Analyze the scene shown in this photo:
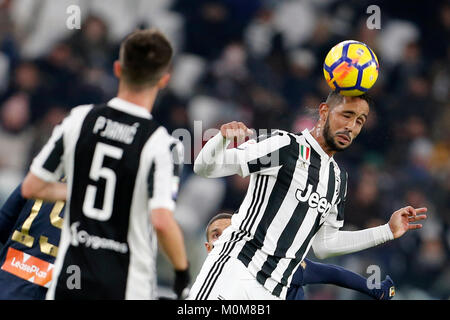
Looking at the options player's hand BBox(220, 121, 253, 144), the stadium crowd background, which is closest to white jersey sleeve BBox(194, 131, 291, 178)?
player's hand BBox(220, 121, 253, 144)

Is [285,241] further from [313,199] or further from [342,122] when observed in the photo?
[342,122]

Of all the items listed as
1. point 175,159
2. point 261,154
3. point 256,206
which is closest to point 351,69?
point 261,154

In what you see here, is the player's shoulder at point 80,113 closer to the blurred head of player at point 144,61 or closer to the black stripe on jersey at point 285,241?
the blurred head of player at point 144,61

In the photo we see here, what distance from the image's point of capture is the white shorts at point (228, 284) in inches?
165

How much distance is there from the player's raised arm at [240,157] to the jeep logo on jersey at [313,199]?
0.22 meters

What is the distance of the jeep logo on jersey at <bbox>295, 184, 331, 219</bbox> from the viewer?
14.4 feet

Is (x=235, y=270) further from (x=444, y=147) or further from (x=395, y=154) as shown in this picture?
(x=444, y=147)

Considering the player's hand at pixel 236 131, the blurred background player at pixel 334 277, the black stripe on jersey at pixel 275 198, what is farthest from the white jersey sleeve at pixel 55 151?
the blurred background player at pixel 334 277

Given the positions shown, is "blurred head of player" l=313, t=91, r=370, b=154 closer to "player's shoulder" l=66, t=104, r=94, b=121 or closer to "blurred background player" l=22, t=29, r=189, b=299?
"blurred background player" l=22, t=29, r=189, b=299

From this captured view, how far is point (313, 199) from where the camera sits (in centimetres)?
442

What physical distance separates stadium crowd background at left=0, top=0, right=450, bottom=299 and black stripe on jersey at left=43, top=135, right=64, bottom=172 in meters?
Result: 4.29

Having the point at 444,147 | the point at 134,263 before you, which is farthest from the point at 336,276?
the point at 444,147
